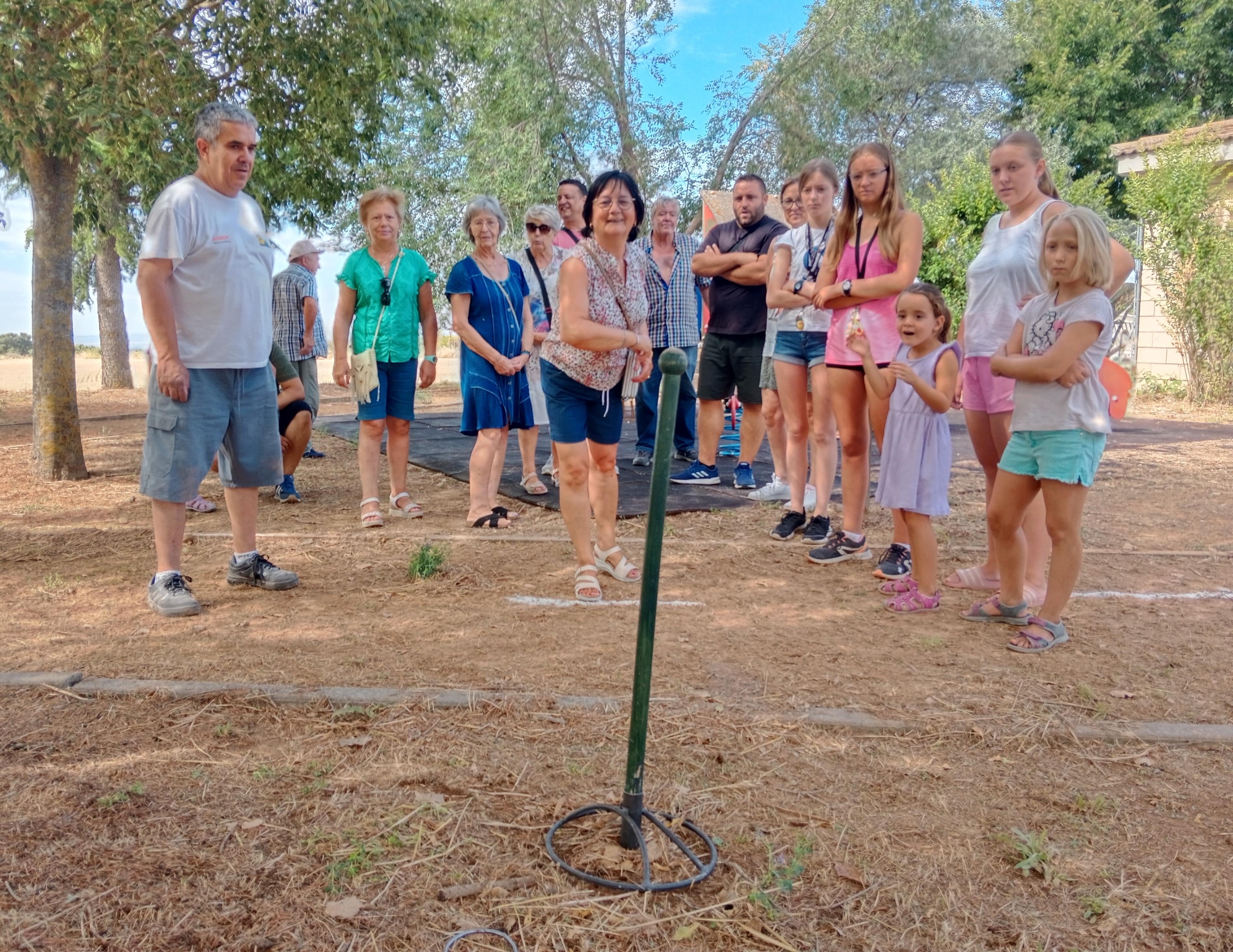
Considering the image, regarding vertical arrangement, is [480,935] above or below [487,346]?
below

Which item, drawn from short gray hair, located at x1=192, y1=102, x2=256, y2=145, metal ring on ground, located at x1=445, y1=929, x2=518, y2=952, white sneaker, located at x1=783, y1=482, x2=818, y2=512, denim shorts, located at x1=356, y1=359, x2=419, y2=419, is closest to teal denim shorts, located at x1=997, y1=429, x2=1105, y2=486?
white sneaker, located at x1=783, y1=482, x2=818, y2=512

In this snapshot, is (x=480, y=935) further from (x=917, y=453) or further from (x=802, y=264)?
A: (x=802, y=264)

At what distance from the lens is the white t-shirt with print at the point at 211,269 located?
13.8 ft

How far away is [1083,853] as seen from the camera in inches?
97.0

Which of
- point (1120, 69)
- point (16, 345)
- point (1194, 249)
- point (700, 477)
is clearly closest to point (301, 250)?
point (700, 477)

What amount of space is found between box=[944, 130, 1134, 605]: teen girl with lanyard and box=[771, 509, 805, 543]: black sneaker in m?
1.42

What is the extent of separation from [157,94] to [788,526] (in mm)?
6172

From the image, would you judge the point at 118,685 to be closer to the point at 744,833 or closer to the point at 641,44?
the point at 744,833

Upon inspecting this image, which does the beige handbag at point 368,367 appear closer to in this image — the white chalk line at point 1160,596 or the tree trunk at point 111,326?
the white chalk line at point 1160,596

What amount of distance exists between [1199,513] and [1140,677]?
3807 millimetres

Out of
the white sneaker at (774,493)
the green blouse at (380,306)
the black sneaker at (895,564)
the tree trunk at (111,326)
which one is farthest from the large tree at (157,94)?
the tree trunk at (111,326)

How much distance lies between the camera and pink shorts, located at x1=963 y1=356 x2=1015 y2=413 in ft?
14.6

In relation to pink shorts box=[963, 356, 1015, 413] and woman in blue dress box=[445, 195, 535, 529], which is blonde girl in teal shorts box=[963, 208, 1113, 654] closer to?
pink shorts box=[963, 356, 1015, 413]

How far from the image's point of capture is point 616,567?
4.98 metres
